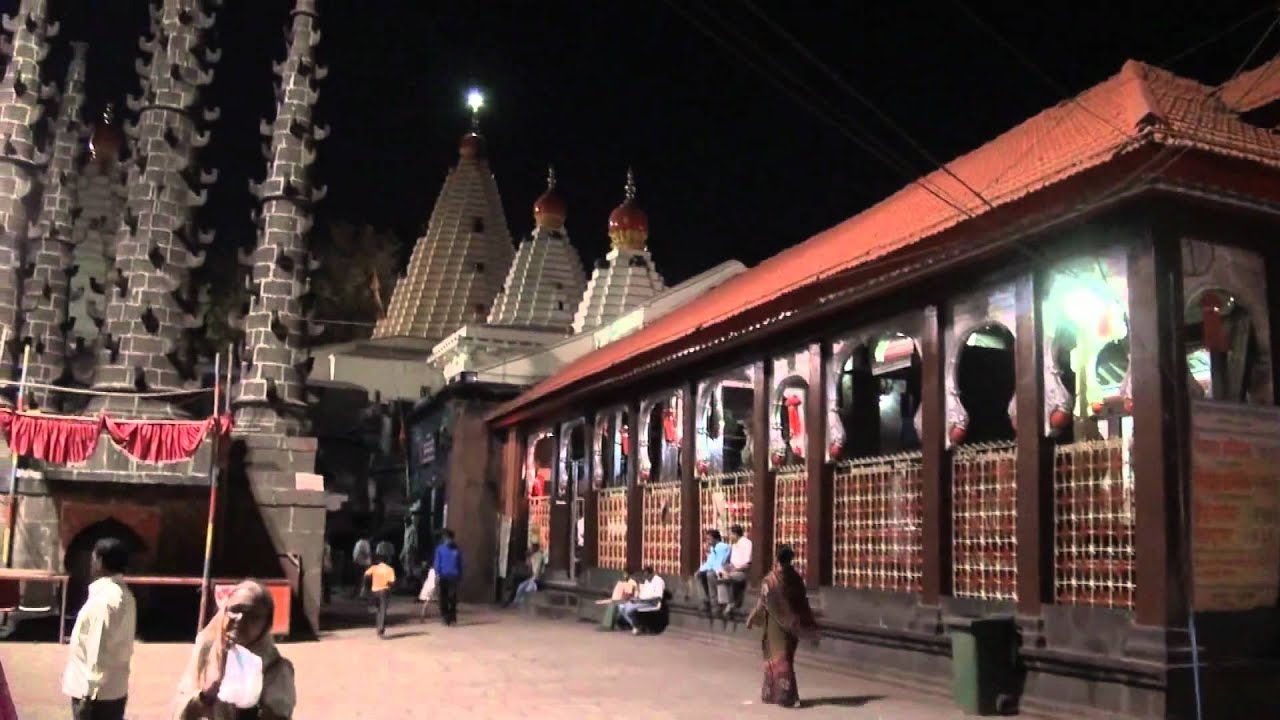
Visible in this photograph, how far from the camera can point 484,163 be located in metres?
57.1

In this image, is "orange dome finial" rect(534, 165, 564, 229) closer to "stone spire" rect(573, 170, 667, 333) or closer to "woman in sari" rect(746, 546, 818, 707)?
"stone spire" rect(573, 170, 667, 333)

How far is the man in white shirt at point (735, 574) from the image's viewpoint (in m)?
17.1

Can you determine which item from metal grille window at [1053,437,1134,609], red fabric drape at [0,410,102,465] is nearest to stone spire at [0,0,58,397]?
red fabric drape at [0,410,102,465]

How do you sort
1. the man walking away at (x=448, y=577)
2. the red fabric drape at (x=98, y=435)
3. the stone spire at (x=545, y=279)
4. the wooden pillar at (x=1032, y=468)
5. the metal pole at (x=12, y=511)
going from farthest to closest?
the stone spire at (x=545, y=279) → the man walking away at (x=448, y=577) → the metal pole at (x=12, y=511) → the red fabric drape at (x=98, y=435) → the wooden pillar at (x=1032, y=468)

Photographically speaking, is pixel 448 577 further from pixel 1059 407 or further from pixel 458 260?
pixel 458 260

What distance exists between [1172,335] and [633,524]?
12.8 meters

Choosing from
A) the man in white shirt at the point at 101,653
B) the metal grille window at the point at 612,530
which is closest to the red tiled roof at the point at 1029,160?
the metal grille window at the point at 612,530

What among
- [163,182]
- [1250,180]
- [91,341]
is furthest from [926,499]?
[91,341]

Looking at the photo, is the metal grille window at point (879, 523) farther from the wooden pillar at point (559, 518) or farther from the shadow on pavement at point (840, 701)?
the wooden pillar at point (559, 518)

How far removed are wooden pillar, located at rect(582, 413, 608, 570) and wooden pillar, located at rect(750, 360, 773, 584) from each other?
271 inches

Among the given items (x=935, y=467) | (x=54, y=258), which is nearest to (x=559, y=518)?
(x=54, y=258)

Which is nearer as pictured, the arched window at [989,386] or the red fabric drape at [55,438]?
the arched window at [989,386]

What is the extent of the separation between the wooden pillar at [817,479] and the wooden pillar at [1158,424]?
5.43 meters

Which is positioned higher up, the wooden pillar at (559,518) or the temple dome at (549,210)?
the temple dome at (549,210)
